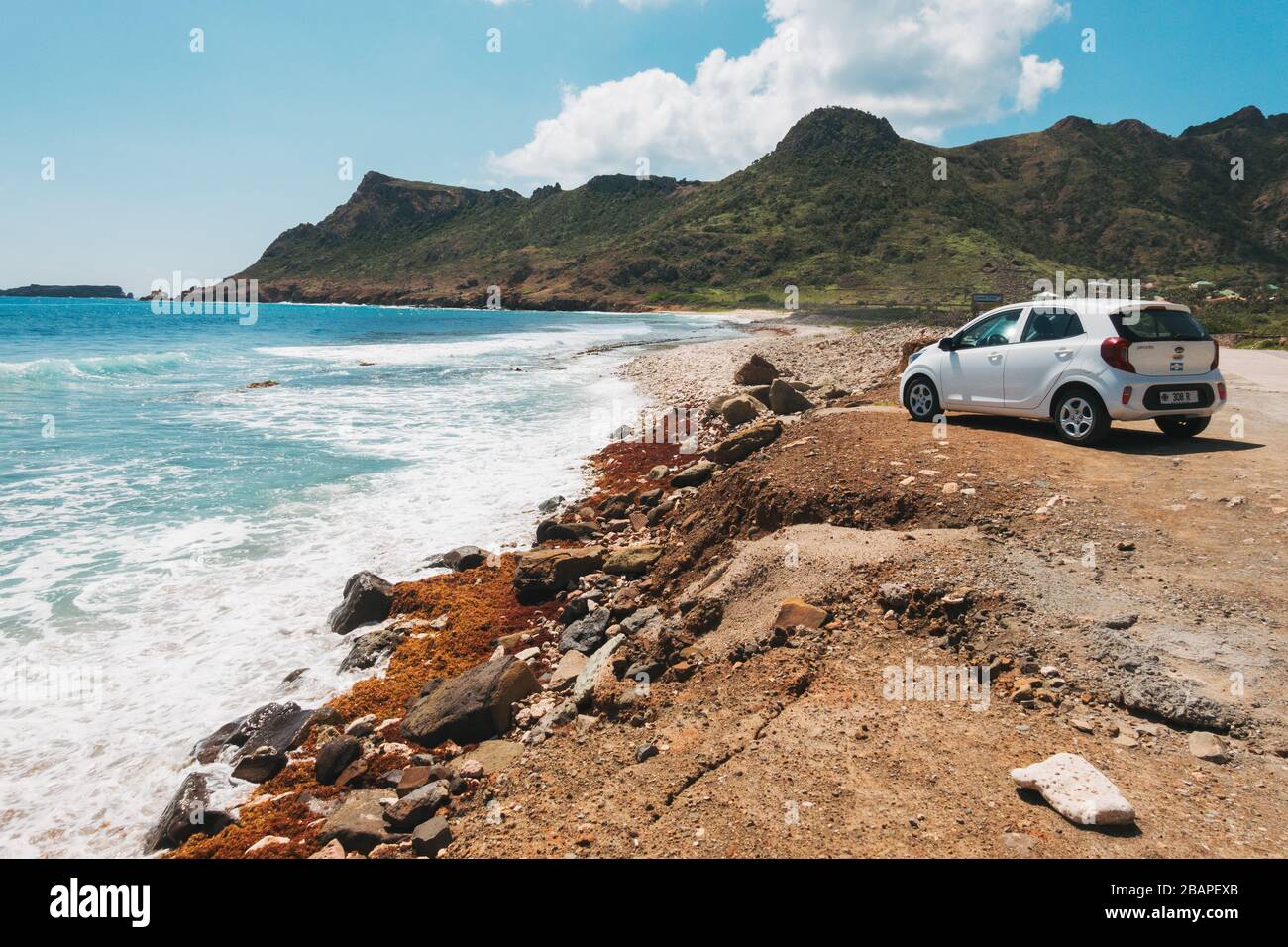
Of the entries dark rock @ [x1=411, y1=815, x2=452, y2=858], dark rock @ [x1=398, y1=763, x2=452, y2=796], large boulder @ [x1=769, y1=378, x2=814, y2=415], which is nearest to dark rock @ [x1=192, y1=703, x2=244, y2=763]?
dark rock @ [x1=398, y1=763, x2=452, y2=796]

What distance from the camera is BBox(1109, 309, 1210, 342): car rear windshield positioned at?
8.47 m

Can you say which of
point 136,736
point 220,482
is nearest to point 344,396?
point 220,482

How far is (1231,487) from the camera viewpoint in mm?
7156

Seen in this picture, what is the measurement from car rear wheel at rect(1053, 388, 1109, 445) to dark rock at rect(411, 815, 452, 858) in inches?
349

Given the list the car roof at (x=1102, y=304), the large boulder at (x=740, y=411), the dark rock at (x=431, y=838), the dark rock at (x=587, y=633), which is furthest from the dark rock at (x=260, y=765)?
the large boulder at (x=740, y=411)

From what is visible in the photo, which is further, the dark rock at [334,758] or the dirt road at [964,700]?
the dark rock at [334,758]

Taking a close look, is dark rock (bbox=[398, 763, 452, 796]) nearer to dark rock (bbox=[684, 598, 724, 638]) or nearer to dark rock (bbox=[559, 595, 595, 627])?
dark rock (bbox=[684, 598, 724, 638])

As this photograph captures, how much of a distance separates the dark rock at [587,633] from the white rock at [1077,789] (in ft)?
14.5

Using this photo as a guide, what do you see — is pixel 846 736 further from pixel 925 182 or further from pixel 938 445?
pixel 925 182

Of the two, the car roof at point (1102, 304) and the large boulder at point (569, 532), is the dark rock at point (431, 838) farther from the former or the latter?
the car roof at point (1102, 304)

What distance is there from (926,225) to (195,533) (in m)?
125

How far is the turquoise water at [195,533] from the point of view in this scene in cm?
642

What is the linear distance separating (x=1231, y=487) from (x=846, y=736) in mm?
5893
